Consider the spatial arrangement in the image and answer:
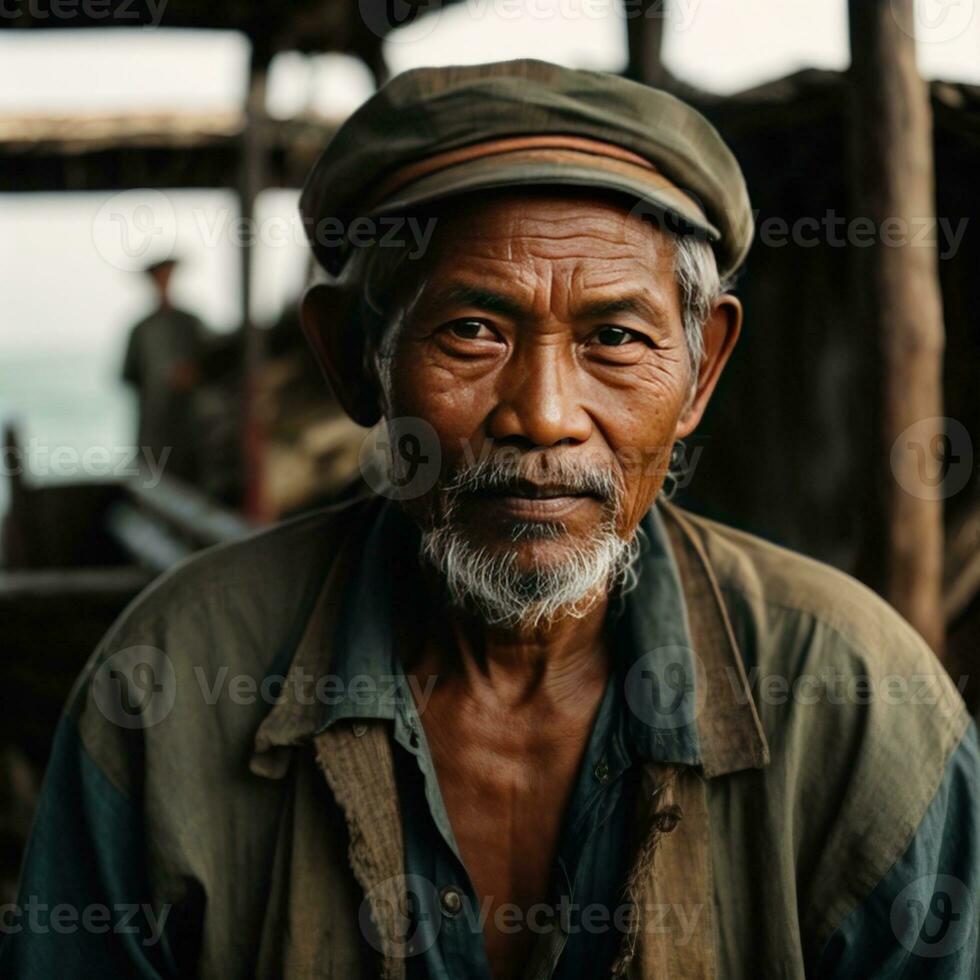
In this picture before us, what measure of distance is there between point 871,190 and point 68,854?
7.64ft

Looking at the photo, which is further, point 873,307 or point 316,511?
point 873,307

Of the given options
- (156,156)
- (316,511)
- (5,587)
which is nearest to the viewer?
(316,511)

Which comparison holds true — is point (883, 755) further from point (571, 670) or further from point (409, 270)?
point (409, 270)

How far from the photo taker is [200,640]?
199 centimetres

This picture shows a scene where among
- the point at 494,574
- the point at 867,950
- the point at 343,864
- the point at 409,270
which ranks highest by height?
the point at 409,270

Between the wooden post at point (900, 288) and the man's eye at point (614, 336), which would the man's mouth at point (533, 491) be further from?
the wooden post at point (900, 288)

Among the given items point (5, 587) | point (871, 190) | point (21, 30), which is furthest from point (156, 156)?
point (871, 190)

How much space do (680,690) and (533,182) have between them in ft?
2.75

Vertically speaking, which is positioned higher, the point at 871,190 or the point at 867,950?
the point at 871,190

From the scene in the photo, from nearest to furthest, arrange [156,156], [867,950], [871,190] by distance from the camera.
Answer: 1. [867,950]
2. [871,190]
3. [156,156]
